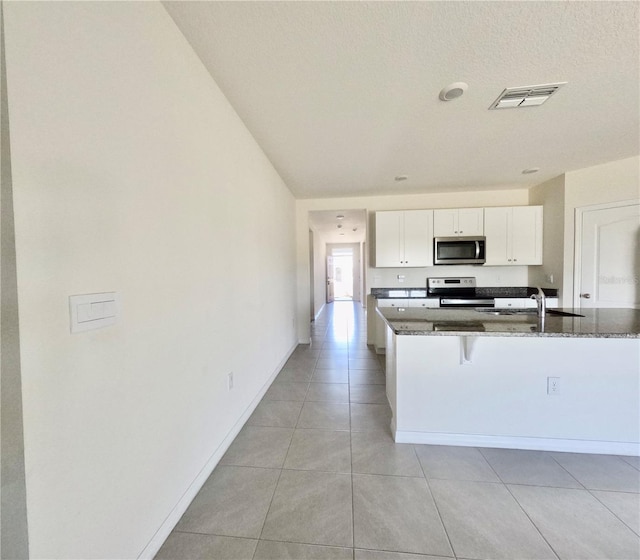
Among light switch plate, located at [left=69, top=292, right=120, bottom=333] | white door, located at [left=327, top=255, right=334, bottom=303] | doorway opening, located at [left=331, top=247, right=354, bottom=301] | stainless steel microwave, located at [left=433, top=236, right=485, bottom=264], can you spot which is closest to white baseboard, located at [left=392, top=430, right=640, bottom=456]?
light switch plate, located at [left=69, top=292, right=120, bottom=333]

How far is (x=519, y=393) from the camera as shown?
5.85 feet

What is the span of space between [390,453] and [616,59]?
2878mm


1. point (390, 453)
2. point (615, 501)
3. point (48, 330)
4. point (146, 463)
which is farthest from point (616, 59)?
point (146, 463)

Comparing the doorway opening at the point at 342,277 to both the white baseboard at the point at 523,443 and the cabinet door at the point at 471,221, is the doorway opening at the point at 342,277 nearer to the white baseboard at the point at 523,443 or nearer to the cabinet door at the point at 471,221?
the cabinet door at the point at 471,221

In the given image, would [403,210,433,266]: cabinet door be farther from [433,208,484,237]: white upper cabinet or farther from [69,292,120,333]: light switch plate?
[69,292,120,333]: light switch plate

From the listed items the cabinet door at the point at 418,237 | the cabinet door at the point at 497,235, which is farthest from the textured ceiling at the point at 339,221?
the cabinet door at the point at 497,235

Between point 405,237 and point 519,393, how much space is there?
2.63m

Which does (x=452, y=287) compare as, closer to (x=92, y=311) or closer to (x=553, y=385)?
(x=553, y=385)

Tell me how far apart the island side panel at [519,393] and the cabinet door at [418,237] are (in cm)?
232

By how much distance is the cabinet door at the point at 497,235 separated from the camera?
3811 millimetres

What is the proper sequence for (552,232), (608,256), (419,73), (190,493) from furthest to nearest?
1. (552,232)
2. (608,256)
3. (419,73)
4. (190,493)

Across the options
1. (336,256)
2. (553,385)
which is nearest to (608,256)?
(553,385)

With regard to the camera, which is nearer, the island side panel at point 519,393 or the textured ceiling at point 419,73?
the textured ceiling at point 419,73

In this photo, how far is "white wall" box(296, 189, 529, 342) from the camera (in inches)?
161
